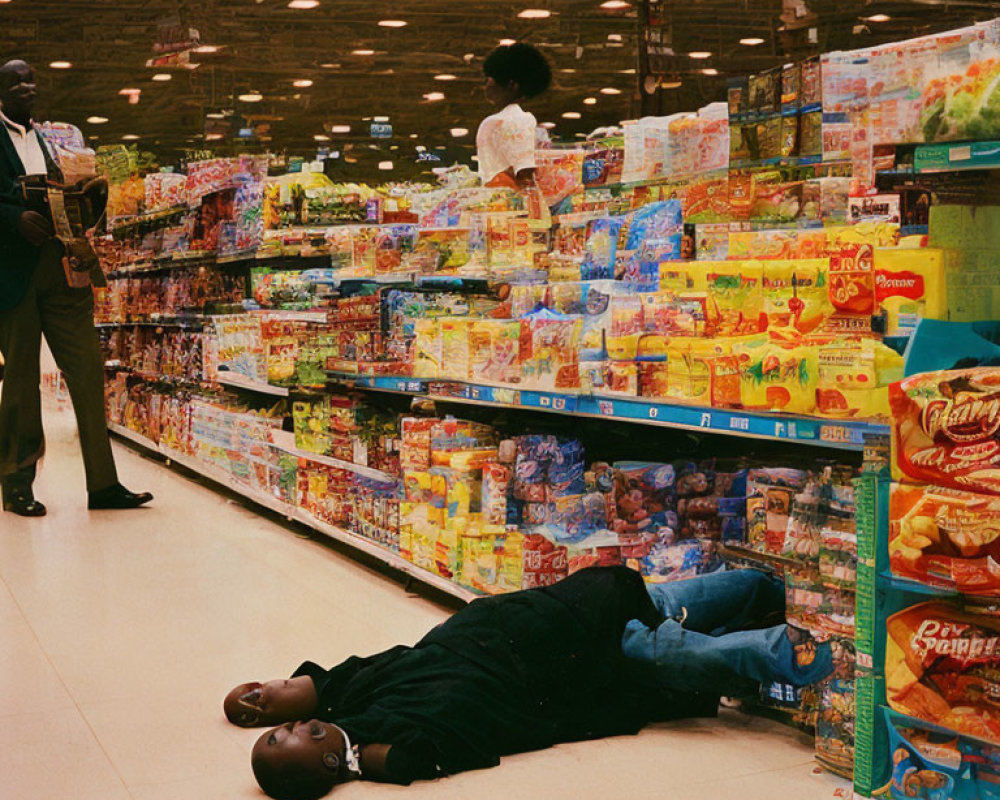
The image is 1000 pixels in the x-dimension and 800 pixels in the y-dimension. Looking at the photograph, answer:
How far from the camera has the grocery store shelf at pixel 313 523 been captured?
4.62 meters

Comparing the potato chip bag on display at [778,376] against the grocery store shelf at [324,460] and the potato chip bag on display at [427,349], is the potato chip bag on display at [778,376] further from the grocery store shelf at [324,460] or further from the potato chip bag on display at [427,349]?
the grocery store shelf at [324,460]

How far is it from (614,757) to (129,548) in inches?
135

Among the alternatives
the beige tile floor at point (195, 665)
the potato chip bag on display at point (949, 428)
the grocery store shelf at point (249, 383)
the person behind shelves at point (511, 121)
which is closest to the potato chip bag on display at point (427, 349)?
the person behind shelves at point (511, 121)

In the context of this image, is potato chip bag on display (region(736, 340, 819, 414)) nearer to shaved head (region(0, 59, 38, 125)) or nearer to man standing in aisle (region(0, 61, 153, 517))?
man standing in aisle (region(0, 61, 153, 517))

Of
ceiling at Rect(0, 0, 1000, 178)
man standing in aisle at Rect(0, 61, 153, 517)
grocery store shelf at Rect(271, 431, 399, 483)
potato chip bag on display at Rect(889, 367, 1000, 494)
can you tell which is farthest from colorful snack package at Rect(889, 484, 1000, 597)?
man standing in aisle at Rect(0, 61, 153, 517)

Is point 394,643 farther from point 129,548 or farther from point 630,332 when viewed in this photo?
point 129,548

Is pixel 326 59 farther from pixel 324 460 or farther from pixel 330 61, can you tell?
pixel 324 460

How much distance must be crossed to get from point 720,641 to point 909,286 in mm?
1055

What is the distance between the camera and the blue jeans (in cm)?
312

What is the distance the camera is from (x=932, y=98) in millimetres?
2410

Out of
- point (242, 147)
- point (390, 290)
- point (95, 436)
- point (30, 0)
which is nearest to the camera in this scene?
point (390, 290)

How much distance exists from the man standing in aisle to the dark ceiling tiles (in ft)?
6.74

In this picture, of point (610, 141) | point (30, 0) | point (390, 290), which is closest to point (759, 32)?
point (610, 141)

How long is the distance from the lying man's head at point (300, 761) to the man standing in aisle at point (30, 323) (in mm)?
4229
